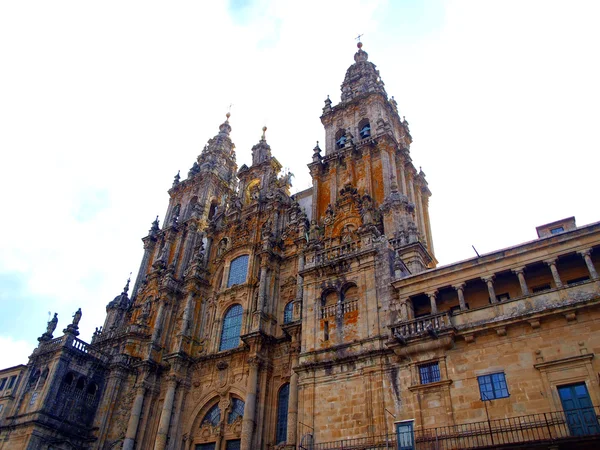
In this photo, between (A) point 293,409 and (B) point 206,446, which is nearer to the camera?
(A) point 293,409

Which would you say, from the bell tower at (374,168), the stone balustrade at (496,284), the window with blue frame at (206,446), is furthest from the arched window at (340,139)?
the window with blue frame at (206,446)

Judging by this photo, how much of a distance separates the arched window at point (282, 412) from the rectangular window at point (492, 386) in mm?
13147

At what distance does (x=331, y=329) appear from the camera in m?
24.9

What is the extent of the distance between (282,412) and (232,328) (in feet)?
26.9

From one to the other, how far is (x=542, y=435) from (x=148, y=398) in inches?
1025

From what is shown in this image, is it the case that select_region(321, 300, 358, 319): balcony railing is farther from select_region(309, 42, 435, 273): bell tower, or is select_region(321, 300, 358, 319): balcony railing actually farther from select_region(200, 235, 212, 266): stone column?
select_region(200, 235, 212, 266): stone column

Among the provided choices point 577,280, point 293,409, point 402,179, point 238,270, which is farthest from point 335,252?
point 238,270

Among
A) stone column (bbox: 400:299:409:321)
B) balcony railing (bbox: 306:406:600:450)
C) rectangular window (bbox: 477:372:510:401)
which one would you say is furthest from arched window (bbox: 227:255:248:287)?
rectangular window (bbox: 477:372:510:401)

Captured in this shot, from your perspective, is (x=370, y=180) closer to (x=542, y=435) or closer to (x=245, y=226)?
(x=245, y=226)

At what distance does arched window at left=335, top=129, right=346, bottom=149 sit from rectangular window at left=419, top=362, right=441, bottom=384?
901 inches

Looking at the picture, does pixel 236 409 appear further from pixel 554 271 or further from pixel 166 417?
pixel 554 271

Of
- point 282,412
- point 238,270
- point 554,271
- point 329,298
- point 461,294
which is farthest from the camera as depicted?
point 238,270

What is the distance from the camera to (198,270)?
40.1 metres

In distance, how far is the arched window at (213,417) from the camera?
32.2 m
